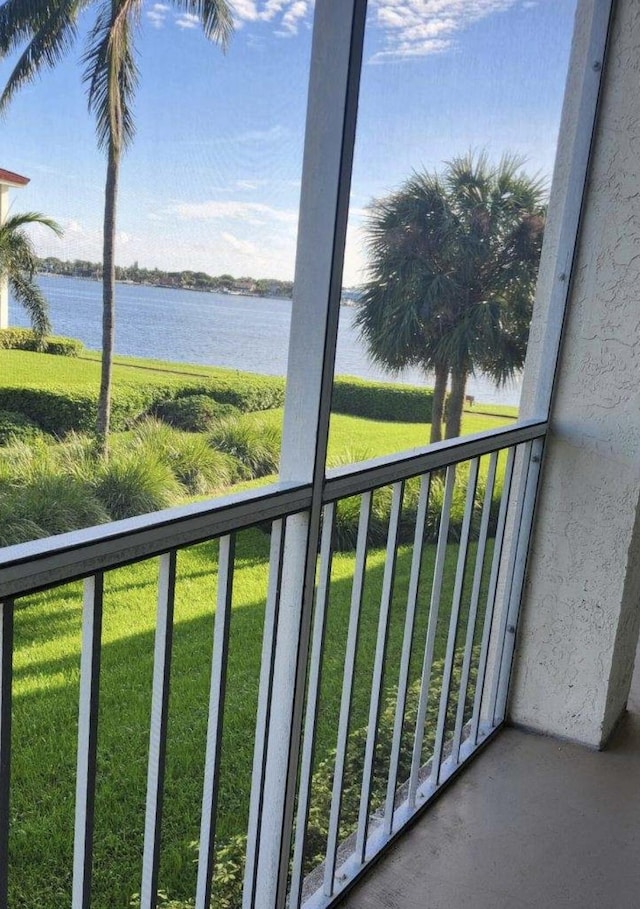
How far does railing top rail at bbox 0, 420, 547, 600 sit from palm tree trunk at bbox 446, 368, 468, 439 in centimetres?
24

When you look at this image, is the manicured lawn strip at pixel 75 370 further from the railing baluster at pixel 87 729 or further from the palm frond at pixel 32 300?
the railing baluster at pixel 87 729

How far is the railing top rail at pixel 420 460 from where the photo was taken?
173cm

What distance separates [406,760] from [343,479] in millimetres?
1470

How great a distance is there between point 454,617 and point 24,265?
1.95 meters

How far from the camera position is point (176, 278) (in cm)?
115

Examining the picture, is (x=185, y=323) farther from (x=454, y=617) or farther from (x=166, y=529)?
(x=454, y=617)

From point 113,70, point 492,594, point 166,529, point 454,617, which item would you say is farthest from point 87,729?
point 492,594

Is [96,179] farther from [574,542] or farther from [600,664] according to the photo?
[600,664]

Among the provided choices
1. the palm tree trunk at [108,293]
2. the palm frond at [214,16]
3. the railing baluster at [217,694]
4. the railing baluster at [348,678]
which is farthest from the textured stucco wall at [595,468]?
the palm tree trunk at [108,293]

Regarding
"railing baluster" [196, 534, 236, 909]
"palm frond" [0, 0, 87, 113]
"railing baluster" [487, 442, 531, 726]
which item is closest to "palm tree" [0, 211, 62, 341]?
"palm frond" [0, 0, 87, 113]

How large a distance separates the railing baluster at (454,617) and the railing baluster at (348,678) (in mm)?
601

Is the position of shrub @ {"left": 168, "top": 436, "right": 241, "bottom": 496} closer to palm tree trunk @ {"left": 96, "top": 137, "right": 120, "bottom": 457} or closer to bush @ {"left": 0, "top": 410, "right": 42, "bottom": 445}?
palm tree trunk @ {"left": 96, "top": 137, "right": 120, "bottom": 457}

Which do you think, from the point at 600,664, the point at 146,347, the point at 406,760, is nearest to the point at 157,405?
the point at 146,347

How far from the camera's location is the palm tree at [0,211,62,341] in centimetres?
90
